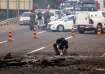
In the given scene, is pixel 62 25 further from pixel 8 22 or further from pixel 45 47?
pixel 8 22

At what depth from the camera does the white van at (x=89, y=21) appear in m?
38.3

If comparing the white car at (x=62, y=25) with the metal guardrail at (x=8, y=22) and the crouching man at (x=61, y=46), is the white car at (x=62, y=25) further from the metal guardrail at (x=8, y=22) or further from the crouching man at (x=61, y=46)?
the crouching man at (x=61, y=46)

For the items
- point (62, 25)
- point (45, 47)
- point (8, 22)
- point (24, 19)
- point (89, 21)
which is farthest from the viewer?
point (8, 22)

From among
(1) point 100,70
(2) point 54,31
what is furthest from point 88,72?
(2) point 54,31

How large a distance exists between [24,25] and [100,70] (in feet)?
133

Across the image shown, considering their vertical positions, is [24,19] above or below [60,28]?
above

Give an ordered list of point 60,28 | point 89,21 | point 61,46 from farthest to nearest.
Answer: point 60,28 → point 89,21 → point 61,46

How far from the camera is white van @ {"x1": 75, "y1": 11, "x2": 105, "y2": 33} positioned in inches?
1510

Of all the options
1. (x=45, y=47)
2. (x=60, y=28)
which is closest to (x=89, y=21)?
(x=60, y=28)

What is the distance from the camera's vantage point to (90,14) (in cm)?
3850

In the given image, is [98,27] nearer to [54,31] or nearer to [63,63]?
[54,31]

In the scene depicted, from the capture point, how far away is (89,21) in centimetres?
3841

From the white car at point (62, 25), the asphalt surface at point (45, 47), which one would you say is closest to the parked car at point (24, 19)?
the white car at point (62, 25)

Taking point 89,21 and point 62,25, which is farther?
point 62,25
